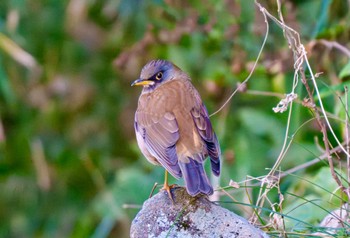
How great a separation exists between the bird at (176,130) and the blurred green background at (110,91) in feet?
5.29

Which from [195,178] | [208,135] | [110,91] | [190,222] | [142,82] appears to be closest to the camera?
[190,222]

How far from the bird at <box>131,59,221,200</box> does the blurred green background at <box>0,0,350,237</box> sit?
1.61m

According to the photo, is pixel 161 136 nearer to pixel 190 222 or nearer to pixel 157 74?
pixel 157 74

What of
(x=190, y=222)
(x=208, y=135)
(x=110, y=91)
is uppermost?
(x=208, y=135)

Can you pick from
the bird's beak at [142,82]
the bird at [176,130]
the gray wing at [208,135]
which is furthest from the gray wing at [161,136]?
the bird's beak at [142,82]

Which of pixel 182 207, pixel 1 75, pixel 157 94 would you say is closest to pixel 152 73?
pixel 157 94

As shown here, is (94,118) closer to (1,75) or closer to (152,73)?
(1,75)

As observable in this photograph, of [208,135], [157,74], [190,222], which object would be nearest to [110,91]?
[157,74]

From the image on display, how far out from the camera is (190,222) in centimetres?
397

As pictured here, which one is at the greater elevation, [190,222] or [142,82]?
[142,82]

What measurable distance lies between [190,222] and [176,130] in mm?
862

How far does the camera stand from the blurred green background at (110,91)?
23.1 feet

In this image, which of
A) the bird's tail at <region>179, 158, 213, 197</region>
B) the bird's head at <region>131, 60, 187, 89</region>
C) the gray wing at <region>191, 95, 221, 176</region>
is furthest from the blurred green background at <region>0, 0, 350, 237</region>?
the bird's tail at <region>179, 158, 213, 197</region>

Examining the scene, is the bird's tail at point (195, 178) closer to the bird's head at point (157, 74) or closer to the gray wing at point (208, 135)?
the gray wing at point (208, 135)
